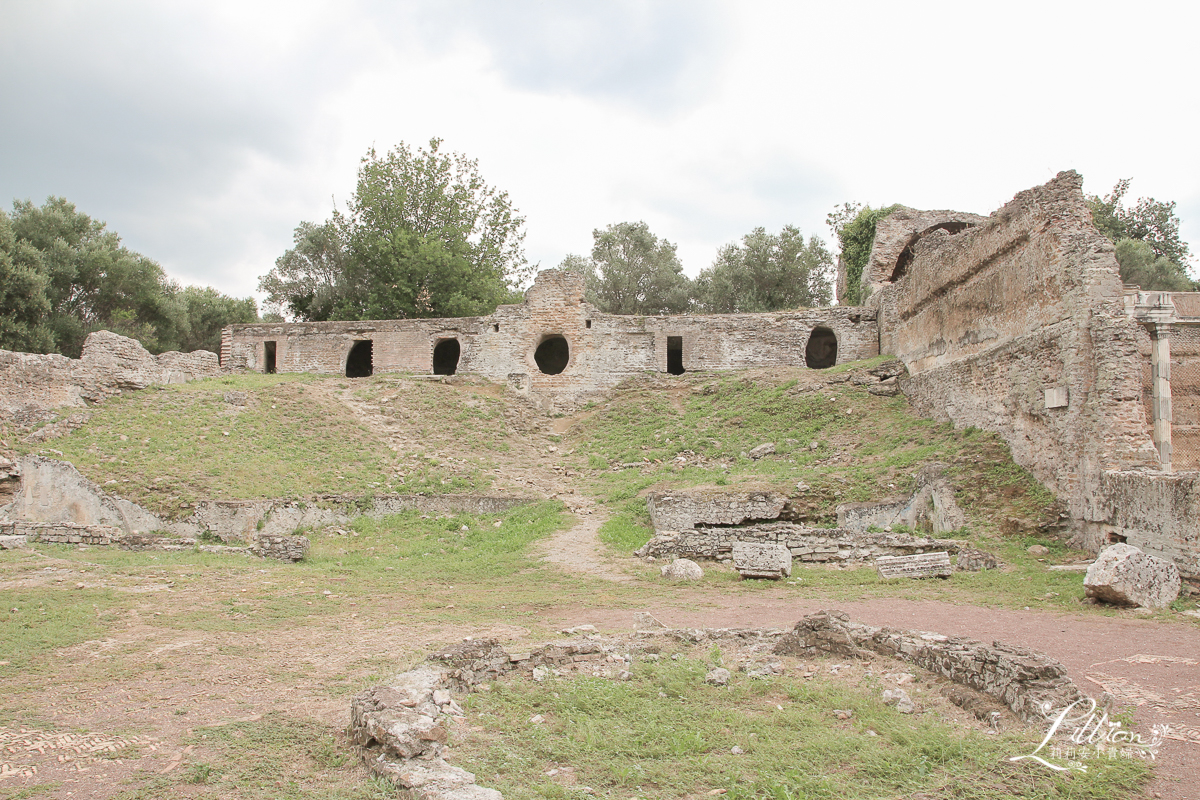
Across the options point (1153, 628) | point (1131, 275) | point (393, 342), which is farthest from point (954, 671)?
point (1131, 275)

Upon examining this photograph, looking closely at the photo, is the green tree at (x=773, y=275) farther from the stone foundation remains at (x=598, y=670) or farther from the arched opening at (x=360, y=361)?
the stone foundation remains at (x=598, y=670)

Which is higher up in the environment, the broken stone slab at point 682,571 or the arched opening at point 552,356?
the arched opening at point 552,356

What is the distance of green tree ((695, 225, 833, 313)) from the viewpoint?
33719mm

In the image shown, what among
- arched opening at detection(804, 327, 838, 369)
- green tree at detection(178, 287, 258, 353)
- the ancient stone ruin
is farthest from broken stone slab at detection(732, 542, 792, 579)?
green tree at detection(178, 287, 258, 353)

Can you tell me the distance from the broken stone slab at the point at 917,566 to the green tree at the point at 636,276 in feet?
87.0

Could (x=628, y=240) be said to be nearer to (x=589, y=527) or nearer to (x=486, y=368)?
(x=486, y=368)

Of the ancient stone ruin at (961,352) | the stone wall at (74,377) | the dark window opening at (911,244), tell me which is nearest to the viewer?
the ancient stone ruin at (961,352)

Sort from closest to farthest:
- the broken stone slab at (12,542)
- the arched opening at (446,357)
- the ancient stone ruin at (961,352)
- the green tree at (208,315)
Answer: the ancient stone ruin at (961,352) < the broken stone slab at (12,542) < the arched opening at (446,357) < the green tree at (208,315)

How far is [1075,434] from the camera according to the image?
10.9 metres

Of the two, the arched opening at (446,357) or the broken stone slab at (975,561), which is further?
the arched opening at (446,357)

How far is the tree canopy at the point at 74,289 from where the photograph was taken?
25.0 m

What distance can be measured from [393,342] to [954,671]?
20.5 meters

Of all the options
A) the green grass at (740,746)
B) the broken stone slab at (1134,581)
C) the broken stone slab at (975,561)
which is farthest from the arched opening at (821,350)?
the green grass at (740,746)

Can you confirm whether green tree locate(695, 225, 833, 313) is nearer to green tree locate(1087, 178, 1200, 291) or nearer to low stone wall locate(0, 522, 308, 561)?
green tree locate(1087, 178, 1200, 291)
